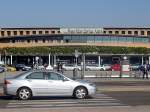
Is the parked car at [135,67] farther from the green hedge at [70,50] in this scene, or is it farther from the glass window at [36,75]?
the glass window at [36,75]

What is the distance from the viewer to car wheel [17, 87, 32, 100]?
2275 centimetres

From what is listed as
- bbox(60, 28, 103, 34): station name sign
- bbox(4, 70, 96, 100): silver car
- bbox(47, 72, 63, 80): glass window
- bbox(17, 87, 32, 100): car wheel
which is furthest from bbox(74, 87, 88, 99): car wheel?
bbox(60, 28, 103, 34): station name sign

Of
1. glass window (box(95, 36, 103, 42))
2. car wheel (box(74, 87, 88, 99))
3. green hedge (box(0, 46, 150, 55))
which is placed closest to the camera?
car wheel (box(74, 87, 88, 99))

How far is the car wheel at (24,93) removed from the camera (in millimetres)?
22750

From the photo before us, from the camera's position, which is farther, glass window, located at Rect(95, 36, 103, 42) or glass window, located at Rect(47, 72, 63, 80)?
glass window, located at Rect(95, 36, 103, 42)

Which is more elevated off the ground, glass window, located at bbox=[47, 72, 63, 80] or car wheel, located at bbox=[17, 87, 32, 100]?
glass window, located at bbox=[47, 72, 63, 80]

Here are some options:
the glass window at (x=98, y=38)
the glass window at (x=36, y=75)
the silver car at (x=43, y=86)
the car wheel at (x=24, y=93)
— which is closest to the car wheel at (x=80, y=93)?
the silver car at (x=43, y=86)

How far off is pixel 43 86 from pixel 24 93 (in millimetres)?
914

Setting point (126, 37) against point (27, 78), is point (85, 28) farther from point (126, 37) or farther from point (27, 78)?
point (27, 78)

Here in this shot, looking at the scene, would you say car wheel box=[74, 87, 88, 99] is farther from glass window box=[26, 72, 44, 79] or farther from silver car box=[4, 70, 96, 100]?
glass window box=[26, 72, 44, 79]

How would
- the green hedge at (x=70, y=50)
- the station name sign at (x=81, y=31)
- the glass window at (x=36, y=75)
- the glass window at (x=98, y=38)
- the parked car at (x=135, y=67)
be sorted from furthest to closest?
the station name sign at (x=81, y=31) < the glass window at (x=98, y=38) < the green hedge at (x=70, y=50) < the parked car at (x=135, y=67) < the glass window at (x=36, y=75)

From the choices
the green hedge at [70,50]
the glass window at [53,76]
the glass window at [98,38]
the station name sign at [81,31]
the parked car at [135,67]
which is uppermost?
the station name sign at [81,31]

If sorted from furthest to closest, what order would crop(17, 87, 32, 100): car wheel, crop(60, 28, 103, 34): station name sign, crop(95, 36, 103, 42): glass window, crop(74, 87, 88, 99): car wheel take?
crop(60, 28, 103, 34): station name sign
crop(95, 36, 103, 42): glass window
crop(74, 87, 88, 99): car wheel
crop(17, 87, 32, 100): car wheel

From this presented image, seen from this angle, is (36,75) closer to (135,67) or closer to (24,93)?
(24,93)
